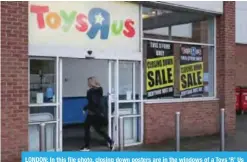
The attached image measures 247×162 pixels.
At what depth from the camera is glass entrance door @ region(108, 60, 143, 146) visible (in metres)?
10.5

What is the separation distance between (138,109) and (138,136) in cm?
68

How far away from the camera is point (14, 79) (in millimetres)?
8523

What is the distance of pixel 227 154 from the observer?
17.6ft

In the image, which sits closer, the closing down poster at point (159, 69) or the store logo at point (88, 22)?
the store logo at point (88, 22)

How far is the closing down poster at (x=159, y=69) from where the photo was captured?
11156 mm

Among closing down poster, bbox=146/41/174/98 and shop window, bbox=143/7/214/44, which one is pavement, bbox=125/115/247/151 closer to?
closing down poster, bbox=146/41/174/98

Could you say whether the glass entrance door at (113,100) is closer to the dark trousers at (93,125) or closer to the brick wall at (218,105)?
the dark trousers at (93,125)

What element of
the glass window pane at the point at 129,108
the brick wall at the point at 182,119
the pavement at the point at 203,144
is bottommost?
the pavement at the point at 203,144

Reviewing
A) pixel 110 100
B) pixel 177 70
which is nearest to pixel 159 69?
pixel 177 70

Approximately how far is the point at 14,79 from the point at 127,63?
3232mm

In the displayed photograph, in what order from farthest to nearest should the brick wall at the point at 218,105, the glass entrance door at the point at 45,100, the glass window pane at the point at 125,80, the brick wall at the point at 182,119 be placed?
the brick wall at the point at 218,105 → the brick wall at the point at 182,119 → the glass window pane at the point at 125,80 → the glass entrance door at the point at 45,100

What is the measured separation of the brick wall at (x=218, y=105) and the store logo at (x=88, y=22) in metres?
2.34
